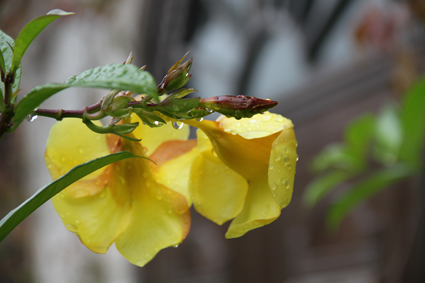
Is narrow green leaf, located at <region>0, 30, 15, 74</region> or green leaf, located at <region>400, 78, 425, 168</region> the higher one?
narrow green leaf, located at <region>0, 30, 15, 74</region>

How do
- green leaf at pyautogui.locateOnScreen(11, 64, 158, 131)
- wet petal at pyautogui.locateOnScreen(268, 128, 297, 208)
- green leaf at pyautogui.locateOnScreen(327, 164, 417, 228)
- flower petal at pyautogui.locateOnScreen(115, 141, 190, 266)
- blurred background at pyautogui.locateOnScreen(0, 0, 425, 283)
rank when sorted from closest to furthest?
green leaf at pyautogui.locateOnScreen(11, 64, 158, 131) < wet petal at pyautogui.locateOnScreen(268, 128, 297, 208) < flower petal at pyautogui.locateOnScreen(115, 141, 190, 266) < green leaf at pyautogui.locateOnScreen(327, 164, 417, 228) < blurred background at pyautogui.locateOnScreen(0, 0, 425, 283)

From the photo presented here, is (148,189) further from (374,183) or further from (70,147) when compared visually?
(374,183)

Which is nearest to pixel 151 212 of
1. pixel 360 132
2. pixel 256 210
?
pixel 256 210

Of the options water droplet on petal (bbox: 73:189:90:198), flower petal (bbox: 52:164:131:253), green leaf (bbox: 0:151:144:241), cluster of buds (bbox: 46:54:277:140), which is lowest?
flower petal (bbox: 52:164:131:253)

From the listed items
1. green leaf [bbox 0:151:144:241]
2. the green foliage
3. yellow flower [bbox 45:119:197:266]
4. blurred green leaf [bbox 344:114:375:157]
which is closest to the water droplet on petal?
yellow flower [bbox 45:119:197:266]

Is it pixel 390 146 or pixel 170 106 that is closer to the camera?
pixel 170 106

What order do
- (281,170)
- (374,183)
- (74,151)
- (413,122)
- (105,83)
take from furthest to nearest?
(374,183), (413,122), (74,151), (281,170), (105,83)

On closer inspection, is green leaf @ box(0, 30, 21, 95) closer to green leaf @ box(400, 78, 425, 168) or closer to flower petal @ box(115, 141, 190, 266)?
flower petal @ box(115, 141, 190, 266)
